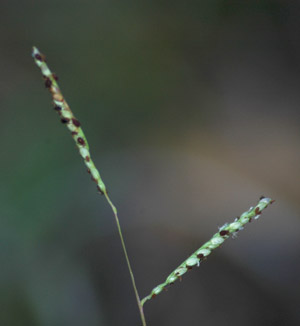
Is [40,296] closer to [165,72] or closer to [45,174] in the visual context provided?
[45,174]

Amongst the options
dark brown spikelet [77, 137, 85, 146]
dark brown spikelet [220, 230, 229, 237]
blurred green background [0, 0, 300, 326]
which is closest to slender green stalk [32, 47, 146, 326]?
dark brown spikelet [77, 137, 85, 146]

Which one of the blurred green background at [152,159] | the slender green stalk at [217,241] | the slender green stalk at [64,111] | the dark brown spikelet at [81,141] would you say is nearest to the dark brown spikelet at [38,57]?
the slender green stalk at [64,111]

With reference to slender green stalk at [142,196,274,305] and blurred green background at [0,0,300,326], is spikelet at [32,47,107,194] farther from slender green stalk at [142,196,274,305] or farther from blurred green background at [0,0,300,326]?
blurred green background at [0,0,300,326]

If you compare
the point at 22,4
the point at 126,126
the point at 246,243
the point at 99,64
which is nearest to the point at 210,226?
the point at 246,243

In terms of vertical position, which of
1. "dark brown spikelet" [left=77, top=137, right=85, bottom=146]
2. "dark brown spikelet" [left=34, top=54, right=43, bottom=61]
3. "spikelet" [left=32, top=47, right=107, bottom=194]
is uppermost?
"dark brown spikelet" [left=34, top=54, right=43, bottom=61]

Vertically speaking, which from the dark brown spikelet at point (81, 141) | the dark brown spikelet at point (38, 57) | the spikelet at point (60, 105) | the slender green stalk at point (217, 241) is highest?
the dark brown spikelet at point (38, 57)

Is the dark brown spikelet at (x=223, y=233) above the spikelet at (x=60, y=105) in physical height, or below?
below

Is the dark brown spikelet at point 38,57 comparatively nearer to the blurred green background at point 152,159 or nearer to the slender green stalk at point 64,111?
the slender green stalk at point 64,111

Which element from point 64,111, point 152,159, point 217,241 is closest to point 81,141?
point 64,111
